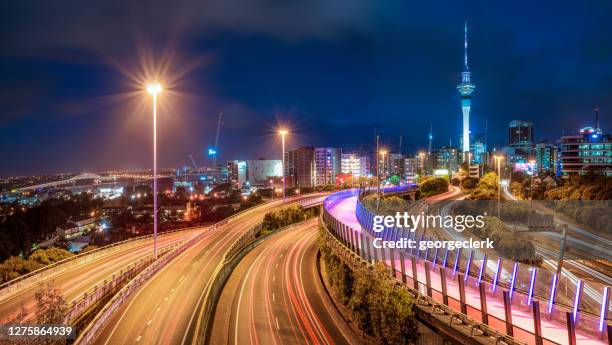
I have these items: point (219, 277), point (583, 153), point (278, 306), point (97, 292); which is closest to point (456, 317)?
point (278, 306)

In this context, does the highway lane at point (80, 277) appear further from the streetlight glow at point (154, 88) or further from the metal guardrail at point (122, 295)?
the streetlight glow at point (154, 88)

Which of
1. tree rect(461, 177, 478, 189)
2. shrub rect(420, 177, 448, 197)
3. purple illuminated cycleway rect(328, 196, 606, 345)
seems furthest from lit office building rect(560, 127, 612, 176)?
purple illuminated cycleway rect(328, 196, 606, 345)

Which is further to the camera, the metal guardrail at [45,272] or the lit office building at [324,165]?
the lit office building at [324,165]

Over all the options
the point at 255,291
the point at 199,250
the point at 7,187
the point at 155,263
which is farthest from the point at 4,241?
the point at 7,187

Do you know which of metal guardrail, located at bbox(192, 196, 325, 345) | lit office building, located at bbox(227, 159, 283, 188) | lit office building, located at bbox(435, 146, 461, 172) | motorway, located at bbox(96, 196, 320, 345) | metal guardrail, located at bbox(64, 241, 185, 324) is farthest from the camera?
Result: lit office building, located at bbox(435, 146, 461, 172)

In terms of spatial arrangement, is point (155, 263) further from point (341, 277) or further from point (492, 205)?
point (492, 205)

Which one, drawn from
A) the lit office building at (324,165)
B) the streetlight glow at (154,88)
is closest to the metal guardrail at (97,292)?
the streetlight glow at (154,88)

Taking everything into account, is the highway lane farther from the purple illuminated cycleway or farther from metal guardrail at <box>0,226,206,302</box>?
the purple illuminated cycleway
